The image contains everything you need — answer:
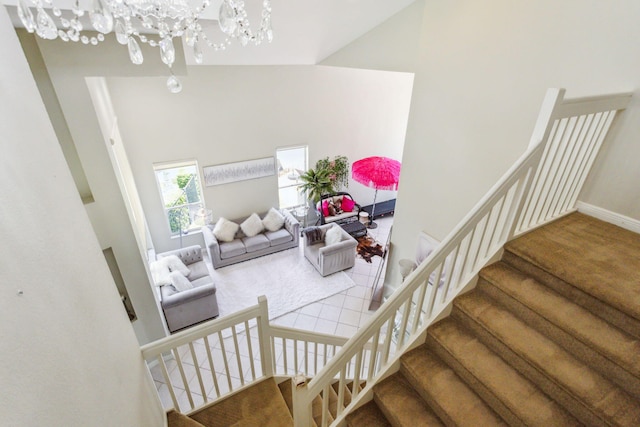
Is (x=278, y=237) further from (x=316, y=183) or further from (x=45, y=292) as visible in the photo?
(x=45, y=292)

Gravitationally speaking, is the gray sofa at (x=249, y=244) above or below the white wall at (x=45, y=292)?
below

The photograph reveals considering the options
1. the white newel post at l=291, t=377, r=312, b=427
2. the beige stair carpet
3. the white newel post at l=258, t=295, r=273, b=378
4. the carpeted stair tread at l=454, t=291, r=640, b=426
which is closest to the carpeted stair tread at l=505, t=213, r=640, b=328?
the beige stair carpet

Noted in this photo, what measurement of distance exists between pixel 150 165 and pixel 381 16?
4486 millimetres

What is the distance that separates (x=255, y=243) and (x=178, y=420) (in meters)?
3.96

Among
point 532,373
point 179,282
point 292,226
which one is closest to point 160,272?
point 179,282

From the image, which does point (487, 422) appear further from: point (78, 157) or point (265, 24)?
point (78, 157)

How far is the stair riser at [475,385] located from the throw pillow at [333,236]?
4102 mm

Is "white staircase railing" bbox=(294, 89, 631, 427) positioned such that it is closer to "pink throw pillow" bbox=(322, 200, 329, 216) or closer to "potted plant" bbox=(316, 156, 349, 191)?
"potted plant" bbox=(316, 156, 349, 191)

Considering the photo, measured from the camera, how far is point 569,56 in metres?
2.10

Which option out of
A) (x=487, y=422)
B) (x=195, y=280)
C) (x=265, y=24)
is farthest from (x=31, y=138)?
(x=195, y=280)

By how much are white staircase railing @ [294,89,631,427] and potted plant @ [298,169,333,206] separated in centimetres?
489

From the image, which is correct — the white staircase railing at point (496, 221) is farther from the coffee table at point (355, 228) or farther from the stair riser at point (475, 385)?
the coffee table at point (355, 228)

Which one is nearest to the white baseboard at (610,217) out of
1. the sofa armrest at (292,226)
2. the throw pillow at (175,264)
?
the sofa armrest at (292,226)

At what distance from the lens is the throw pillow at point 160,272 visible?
459 cm
